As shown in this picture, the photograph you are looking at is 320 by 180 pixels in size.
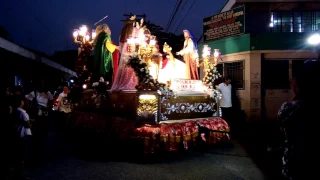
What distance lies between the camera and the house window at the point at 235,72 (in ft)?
41.4

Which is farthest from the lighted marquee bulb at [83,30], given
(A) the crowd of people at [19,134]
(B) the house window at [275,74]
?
(B) the house window at [275,74]

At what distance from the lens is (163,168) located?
255 inches

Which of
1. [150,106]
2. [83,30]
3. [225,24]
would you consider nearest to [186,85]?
[150,106]

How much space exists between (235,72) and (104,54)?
6143mm

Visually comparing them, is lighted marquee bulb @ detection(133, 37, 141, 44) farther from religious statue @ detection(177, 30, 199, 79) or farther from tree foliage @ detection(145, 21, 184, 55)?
tree foliage @ detection(145, 21, 184, 55)

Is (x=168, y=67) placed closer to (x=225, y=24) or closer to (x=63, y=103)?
(x=63, y=103)

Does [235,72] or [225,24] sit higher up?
[225,24]

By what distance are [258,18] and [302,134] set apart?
12.5 m

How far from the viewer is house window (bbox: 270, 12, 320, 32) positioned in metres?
13.8

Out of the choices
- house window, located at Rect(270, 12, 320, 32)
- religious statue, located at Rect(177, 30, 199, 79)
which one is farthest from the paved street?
house window, located at Rect(270, 12, 320, 32)

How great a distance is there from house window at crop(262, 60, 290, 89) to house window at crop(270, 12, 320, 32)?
2.31 metres

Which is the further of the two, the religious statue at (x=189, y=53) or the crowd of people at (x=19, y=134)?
the religious statue at (x=189, y=53)

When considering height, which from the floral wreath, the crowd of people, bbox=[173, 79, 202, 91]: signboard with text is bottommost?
the crowd of people

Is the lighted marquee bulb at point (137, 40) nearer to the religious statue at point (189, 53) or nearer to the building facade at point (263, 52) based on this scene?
the religious statue at point (189, 53)
